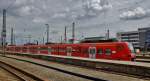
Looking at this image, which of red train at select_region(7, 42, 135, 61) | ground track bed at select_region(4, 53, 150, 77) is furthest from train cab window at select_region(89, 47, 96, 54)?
ground track bed at select_region(4, 53, 150, 77)

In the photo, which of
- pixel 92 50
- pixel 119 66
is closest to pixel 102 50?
pixel 92 50

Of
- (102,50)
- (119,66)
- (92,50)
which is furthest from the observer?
(92,50)

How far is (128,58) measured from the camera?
33.2 metres

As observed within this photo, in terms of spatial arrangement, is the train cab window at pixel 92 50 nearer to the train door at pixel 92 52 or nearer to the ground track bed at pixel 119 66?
the train door at pixel 92 52

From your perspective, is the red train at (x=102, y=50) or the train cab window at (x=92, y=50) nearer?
the red train at (x=102, y=50)

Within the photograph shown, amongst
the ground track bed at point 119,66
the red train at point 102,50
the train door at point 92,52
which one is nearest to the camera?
the ground track bed at point 119,66

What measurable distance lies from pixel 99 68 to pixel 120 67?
13.1 ft

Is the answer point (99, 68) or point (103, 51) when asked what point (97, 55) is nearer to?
point (103, 51)

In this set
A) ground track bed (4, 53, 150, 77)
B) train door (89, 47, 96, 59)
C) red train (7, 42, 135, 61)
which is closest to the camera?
ground track bed (4, 53, 150, 77)

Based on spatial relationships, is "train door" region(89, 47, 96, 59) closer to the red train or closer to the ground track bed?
the red train

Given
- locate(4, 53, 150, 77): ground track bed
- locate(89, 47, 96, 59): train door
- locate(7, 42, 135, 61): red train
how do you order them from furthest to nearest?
1. locate(89, 47, 96, 59): train door
2. locate(7, 42, 135, 61): red train
3. locate(4, 53, 150, 77): ground track bed

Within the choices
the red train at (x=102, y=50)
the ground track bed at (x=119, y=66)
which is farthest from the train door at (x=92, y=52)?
the ground track bed at (x=119, y=66)

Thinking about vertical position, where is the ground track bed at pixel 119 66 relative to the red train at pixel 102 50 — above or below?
Result: below

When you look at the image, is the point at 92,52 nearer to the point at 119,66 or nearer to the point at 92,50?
the point at 92,50
